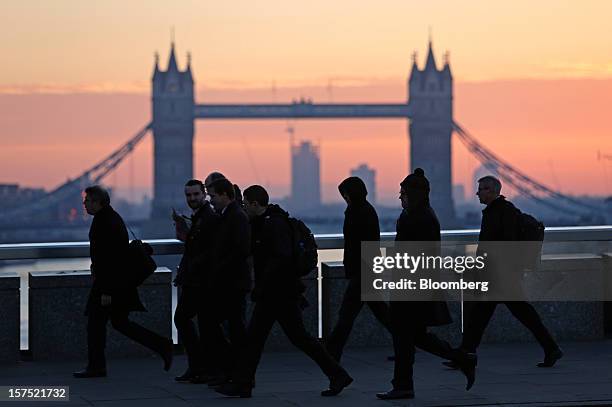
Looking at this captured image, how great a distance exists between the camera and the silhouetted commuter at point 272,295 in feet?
25.0

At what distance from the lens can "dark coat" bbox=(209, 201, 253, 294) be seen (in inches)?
305

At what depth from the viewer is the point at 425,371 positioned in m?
9.00

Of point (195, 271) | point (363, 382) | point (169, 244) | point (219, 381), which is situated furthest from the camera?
point (169, 244)

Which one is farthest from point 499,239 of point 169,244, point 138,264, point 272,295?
point 169,244

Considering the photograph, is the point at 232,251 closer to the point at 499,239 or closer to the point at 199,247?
the point at 199,247

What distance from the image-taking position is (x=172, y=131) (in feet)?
525

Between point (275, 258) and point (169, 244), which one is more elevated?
point (275, 258)

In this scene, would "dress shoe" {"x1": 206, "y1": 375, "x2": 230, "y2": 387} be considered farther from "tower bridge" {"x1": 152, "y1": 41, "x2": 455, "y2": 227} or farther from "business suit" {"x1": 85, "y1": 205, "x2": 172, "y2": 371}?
"tower bridge" {"x1": 152, "y1": 41, "x2": 455, "y2": 227}

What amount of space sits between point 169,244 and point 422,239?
2540 millimetres

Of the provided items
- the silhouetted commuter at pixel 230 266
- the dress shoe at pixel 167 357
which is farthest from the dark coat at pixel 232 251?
the dress shoe at pixel 167 357

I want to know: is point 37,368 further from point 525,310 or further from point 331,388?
point 525,310

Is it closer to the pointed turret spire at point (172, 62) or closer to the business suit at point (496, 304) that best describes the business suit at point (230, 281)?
the business suit at point (496, 304)

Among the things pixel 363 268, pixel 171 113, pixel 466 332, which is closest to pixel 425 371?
pixel 466 332

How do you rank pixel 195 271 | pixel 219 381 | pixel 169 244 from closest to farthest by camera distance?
pixel 195 271, pixel 219 381, pixel 169 244
